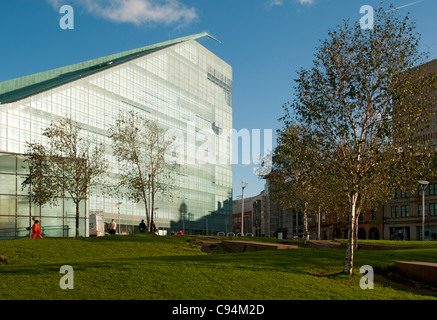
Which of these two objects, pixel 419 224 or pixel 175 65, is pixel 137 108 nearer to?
pixel 175 65

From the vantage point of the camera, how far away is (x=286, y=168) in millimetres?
54406

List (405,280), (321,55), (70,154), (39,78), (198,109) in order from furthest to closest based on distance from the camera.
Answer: (198,109) < (39,78) < (70,154) < (321,55) < (405,280)

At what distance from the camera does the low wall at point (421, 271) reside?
68.5 ft

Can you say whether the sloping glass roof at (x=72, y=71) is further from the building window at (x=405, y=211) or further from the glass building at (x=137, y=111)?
the building window at (x=405, y=211)

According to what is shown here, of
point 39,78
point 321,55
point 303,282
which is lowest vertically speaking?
point 303,282

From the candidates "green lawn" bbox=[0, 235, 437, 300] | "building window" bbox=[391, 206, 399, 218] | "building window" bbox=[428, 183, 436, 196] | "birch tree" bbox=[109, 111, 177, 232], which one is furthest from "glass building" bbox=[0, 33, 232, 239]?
"building window" bbox=[428, 183, 436, 196]

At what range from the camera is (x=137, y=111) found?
10675 cm

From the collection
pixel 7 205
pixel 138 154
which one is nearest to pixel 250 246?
pixel 138 154

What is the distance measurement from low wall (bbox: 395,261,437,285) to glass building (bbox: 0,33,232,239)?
41.8 metres

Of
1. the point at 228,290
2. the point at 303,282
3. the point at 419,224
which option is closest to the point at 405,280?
the point at 303,282

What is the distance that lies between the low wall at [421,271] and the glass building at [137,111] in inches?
1646

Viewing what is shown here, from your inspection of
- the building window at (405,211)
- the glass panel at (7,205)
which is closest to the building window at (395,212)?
the building window at (405,211)

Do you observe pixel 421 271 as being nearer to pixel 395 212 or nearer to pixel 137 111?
pixel 395 212

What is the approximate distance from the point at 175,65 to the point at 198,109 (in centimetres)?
1439
